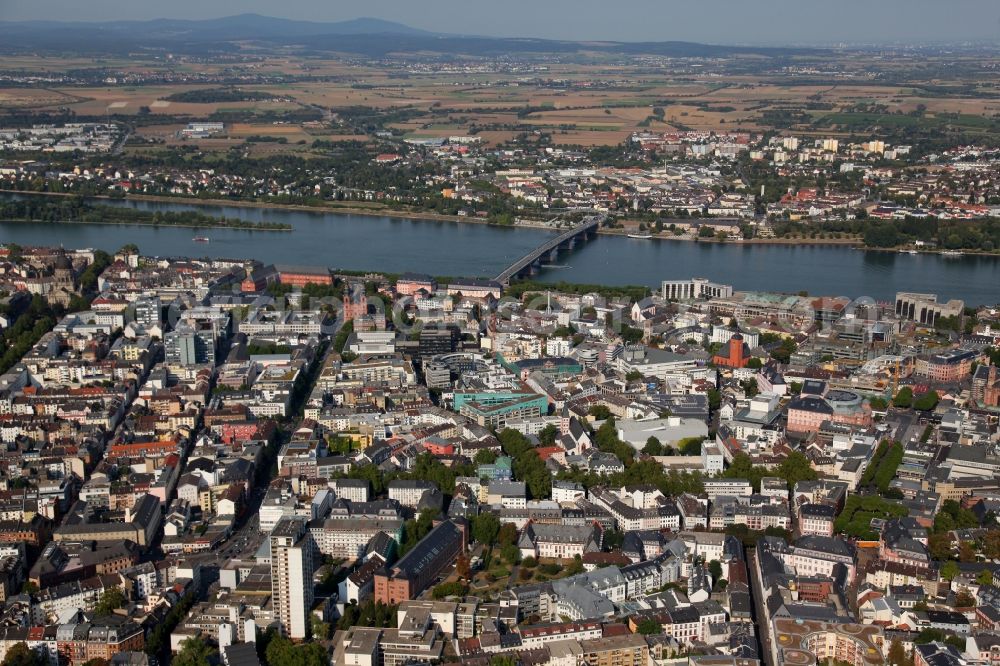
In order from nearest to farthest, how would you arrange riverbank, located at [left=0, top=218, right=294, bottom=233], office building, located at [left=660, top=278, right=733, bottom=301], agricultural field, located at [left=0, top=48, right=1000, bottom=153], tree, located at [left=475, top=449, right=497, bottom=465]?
tree, located at [left=475, top=449, right=497, bottom=465], office building, located at [left=660, top=278, right=733, bottom=301], riverbank, located at [left=0, top=218, right=294, bottom=233], agricultural field, located at [left=0, top=48, right=1000, bottom=153]

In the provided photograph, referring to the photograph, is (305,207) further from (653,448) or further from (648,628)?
(648,628)

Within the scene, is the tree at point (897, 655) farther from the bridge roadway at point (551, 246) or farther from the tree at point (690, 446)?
the bridge roadway at point (551, 246)

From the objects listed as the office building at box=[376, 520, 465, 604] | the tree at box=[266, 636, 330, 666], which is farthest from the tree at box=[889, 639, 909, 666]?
the tree at box=[266, 636, 330, 666]

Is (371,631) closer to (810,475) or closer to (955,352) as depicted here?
(810,475)

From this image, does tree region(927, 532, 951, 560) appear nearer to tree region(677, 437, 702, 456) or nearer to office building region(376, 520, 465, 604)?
tree region(677, 437, 702, 456)

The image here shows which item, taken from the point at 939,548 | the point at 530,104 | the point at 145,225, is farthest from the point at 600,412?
the point at 530,104
